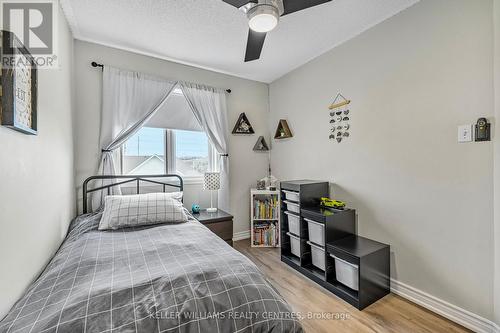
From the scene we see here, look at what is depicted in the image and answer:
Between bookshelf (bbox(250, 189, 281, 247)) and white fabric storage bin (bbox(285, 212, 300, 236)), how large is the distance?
1.71 ft

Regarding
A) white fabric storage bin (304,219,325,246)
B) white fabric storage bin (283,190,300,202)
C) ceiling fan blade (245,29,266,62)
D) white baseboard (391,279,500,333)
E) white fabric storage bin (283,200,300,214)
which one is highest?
ceiling fan blade (245,29,266,62)

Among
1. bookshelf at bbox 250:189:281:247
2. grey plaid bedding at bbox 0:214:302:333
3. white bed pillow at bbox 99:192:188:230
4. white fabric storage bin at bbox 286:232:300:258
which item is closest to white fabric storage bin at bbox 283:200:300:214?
white fabric storage bin at bbox 286:232:300:258

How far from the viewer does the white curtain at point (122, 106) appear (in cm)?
248

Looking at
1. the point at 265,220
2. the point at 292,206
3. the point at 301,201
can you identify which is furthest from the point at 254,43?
the point at 265,220

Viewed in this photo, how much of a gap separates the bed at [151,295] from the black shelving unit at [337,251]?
1147 millimetres

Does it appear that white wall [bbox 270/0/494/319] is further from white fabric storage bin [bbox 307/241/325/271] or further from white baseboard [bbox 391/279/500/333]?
white fabric storage bin [bbox 307/241/325/271]

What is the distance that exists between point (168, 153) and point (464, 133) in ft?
10.1

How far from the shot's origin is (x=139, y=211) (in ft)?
6.58

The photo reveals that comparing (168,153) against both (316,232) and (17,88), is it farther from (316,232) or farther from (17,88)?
(316,232)

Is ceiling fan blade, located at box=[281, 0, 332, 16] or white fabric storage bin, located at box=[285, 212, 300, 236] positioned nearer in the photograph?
ceiling fan blade, located at box=[281, 0, 332, 16]

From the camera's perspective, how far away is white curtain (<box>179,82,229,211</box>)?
305cm

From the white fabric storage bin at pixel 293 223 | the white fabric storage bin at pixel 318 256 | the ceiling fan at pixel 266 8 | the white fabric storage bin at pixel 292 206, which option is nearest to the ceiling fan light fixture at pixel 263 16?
the ceiling fan at pixel 266 8

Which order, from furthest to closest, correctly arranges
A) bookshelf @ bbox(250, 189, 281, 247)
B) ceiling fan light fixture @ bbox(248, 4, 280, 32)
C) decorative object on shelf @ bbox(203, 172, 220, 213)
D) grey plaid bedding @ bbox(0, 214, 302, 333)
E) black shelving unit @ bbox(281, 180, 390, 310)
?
1. bookshelf @ bbox(250, 189, 281, 247)
2. decorative object on shelf @ bbox(203, 172, 220, 213)
3. black shelving unit @ bbox(281, 180, 390, 310)
4. ceiling fan light fixture @ bbox(248, 4, 280, 32)
5. grey plaid bedding @ bbox(0, 214, 302, 333)

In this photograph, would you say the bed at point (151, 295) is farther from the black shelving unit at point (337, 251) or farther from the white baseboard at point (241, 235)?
the white baseboard at point (241, 235)
